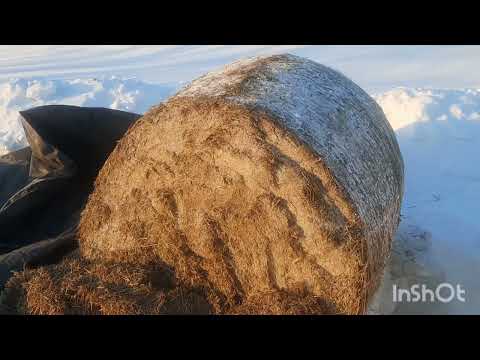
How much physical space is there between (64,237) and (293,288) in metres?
2.22

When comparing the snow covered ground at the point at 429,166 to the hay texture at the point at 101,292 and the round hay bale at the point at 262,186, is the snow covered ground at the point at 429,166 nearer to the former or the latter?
the round hay bale at the point at 262,186

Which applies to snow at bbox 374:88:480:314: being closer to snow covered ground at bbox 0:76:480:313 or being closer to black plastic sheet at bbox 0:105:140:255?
snow covered ground at bbox 0:76:480:313

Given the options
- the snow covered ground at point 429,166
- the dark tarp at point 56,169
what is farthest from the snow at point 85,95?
the dark tarp at point 56,169

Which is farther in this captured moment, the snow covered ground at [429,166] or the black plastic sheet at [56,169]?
the black plastic sheet at [56,169]

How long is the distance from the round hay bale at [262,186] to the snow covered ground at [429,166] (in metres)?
0.85

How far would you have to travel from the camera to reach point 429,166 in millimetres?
5883

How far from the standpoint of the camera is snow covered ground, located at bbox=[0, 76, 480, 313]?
377cm

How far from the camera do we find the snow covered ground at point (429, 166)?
12.4ft

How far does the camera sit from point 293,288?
2725 millimetres

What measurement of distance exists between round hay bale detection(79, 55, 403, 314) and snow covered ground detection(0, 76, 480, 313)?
33.5 inches

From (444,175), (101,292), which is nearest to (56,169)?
(101,292)

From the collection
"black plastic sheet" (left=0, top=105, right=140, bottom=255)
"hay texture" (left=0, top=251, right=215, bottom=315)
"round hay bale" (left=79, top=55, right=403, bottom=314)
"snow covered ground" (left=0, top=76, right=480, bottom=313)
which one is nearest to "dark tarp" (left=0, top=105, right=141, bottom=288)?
"black plastic sheet" (left=0, top=105, right=140, bottom=255)

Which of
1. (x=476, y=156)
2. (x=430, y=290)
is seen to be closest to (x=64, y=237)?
(x=430, y=290)

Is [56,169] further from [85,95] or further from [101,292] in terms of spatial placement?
[85,95]
